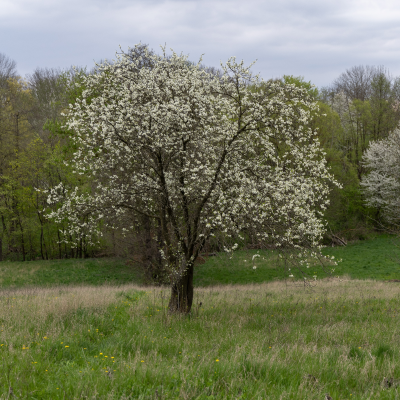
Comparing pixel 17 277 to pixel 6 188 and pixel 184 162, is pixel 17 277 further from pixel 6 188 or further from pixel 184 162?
pixel 184 162

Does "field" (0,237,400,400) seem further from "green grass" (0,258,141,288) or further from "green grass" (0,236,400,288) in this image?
"green grass" (0,258,141,288)

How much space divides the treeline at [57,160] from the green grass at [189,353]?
12.7 metres

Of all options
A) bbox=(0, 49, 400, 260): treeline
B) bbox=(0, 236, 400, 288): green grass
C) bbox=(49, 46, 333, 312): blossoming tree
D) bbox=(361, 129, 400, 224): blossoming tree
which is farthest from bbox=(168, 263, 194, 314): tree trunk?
bbox=(361, 129, 400, 224): blossoming tree

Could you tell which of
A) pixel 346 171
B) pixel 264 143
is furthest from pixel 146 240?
pixel 346 171

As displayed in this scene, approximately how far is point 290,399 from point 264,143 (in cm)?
683

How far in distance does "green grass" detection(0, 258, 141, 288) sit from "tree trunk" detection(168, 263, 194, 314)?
15.7 m

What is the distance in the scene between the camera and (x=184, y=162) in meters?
9.82

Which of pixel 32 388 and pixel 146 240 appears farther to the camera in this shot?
pixel 146 240

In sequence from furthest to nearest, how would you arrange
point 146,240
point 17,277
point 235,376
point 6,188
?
point 6,188 → point 17,277 → point 146,240 → point 235,376

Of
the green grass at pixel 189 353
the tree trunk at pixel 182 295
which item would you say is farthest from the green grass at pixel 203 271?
the green grass at pixel 189 353

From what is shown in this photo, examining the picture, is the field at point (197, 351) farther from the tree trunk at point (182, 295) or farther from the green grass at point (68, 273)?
the green grass at point (68, 273)

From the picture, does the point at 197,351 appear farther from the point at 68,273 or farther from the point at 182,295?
the point at 68,273

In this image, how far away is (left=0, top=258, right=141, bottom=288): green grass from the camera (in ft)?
83.3

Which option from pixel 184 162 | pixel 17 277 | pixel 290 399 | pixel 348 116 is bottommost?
pixel 17 277
